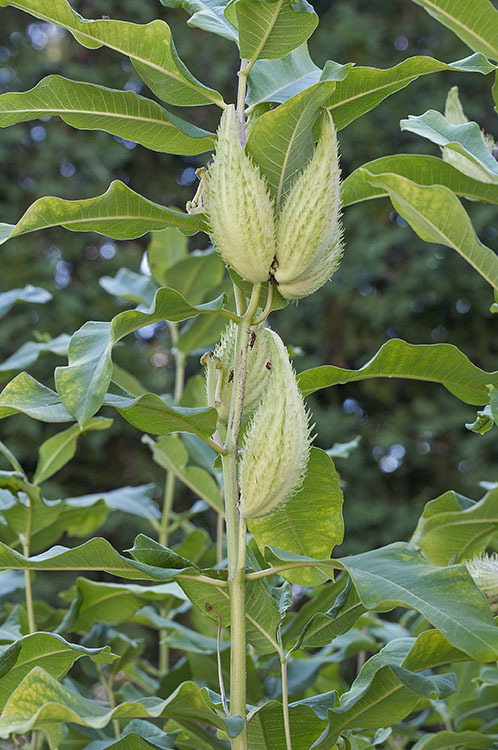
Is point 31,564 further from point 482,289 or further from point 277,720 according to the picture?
point 482,289

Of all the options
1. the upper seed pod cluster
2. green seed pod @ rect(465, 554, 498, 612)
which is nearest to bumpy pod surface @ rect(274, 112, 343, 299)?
the upper seed pod cluster

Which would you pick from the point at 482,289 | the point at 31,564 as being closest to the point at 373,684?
the point at 31,564

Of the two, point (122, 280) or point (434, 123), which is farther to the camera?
point (122, 280)

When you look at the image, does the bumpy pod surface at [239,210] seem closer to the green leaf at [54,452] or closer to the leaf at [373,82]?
the leaf at [373,82]

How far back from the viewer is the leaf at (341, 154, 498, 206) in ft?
2.06

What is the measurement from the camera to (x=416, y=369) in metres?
0.66

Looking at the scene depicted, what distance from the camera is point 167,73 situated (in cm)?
63

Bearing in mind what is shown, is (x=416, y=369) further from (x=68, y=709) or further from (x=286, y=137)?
(x=68, y=709)

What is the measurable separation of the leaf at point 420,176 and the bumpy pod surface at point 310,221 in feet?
0.19

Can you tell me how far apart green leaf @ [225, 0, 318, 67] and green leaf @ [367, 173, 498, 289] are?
0.14 metres

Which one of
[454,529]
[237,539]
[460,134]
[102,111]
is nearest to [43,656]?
[237,539]

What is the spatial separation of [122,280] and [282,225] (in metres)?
0.86

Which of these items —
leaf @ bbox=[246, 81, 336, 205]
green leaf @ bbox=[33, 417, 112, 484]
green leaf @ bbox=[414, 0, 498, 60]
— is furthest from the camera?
A: green leaf @ bbox=[33, 417, 112, 484]

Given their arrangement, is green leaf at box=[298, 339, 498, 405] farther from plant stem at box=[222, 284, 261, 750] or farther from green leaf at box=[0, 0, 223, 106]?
green leaf at box=[0, 0, 223, 106]
